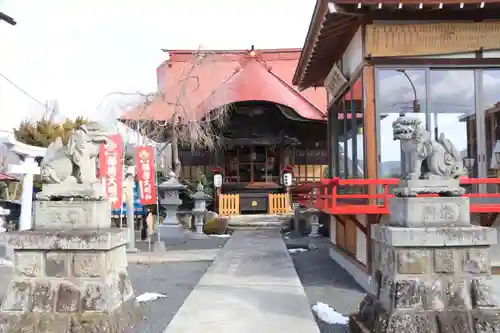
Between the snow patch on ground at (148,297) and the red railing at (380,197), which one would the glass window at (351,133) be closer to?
the red railing at (380,197)

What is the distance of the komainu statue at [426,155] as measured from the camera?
489 centimetres

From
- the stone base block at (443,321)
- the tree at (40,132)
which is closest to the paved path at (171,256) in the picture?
the stone base block at (443,321)

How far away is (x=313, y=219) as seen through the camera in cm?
1588

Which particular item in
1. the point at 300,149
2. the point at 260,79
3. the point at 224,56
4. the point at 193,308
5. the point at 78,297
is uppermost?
the point at 224,56

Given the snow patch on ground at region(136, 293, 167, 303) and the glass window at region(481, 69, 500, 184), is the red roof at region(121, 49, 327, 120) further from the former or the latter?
the snow patch on ground at region(136, 293, 167, 303)

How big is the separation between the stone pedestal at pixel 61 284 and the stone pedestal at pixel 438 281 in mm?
2827

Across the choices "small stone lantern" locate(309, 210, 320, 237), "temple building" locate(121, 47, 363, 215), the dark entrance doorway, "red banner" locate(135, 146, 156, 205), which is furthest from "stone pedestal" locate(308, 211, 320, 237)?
"red banner" locate(135, 146, 156, 205)

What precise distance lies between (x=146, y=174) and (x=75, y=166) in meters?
6.78

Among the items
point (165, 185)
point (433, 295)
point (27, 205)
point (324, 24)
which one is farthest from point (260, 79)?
point (433, 295)

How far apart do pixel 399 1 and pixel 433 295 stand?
171 inches

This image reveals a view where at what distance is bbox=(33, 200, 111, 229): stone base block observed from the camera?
542 cm

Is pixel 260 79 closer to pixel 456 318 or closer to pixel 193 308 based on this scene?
pixel 193 308

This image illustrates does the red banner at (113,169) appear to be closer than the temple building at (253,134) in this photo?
Yes

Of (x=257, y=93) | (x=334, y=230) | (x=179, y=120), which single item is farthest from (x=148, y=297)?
(x=257, y=93)
